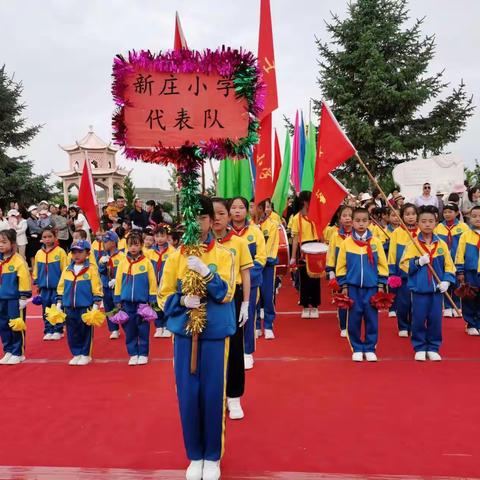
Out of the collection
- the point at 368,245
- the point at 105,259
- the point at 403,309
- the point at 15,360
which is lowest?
the point at 15,360

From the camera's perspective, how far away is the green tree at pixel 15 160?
880 inches

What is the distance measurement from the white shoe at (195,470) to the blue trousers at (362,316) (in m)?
3.05

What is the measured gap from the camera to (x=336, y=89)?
70.4 feet

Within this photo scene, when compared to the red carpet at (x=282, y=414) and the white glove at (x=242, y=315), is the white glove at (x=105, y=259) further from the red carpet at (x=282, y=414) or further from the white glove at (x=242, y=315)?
the white glove at (x=242, y=315)

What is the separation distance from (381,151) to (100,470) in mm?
20876

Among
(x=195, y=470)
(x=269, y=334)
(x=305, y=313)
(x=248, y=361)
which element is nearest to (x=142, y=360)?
(x=248, y=361)

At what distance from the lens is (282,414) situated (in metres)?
4.08

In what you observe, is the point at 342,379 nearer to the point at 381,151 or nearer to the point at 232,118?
the point at 232,118

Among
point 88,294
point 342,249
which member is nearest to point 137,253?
point 88,294

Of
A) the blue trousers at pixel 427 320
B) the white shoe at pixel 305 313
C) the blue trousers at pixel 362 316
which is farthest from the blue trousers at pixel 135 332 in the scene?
the blue trousers at pixel 427 320

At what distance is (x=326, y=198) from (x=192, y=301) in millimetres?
3823

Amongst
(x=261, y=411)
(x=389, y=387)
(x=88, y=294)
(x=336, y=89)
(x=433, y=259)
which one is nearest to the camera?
(x=261, y=411)

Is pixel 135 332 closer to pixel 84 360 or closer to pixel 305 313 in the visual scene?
pixel 84 360

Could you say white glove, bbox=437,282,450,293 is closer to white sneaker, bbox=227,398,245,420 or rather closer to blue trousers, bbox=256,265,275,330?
blue trousers, bbox=256,265,275,330
